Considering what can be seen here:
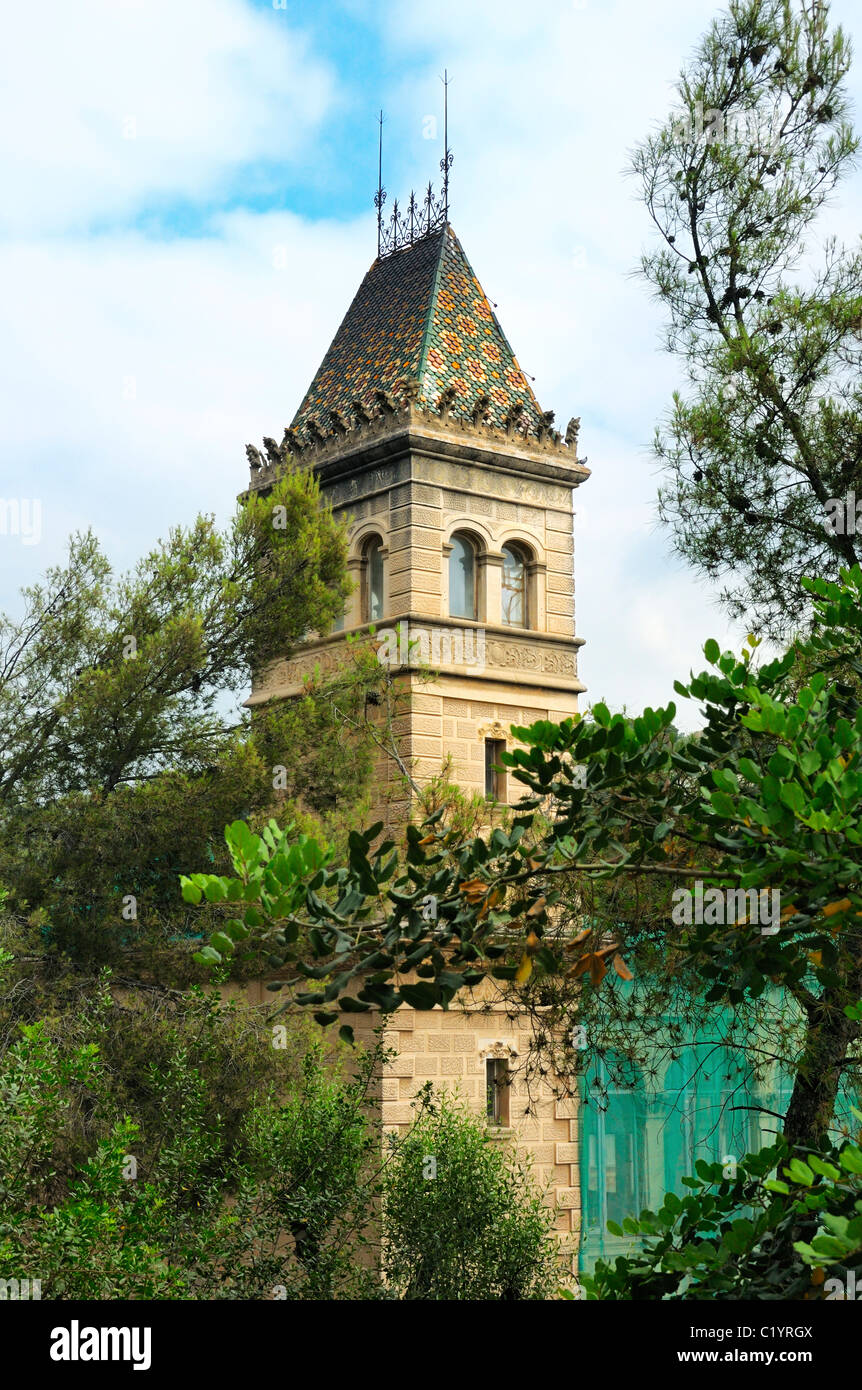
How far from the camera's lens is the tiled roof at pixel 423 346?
24.0 metres

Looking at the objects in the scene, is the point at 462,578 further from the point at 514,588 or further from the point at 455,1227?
the point at 455,1227

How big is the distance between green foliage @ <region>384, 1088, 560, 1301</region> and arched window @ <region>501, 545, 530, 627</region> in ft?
34.9

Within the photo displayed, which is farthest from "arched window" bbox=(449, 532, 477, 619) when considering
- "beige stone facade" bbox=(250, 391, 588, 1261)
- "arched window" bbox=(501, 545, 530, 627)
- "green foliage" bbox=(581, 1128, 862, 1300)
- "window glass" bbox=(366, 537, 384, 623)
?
"green foliage" bbox=(581, 1128, 862, 1300)

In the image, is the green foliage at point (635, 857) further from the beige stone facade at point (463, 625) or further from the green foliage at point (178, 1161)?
the beige stone facade at point (463, 625)

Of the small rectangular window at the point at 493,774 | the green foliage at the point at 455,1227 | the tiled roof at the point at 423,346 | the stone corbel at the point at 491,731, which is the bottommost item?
the green foliage at the point at 455,1227

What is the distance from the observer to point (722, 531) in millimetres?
11531

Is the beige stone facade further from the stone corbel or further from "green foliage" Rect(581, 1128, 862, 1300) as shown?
"green foliage" Rect(581, 1128, 862, 1300)

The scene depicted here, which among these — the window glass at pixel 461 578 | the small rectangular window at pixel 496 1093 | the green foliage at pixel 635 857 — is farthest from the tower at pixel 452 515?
the green foliage at pixel 635 857

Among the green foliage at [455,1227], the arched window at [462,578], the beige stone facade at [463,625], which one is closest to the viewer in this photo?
the green foliage at [455,1227]

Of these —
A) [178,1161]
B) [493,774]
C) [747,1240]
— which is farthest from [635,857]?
[493,774]

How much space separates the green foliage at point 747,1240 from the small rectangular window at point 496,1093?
16592 mm

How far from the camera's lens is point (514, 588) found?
24453 mm
